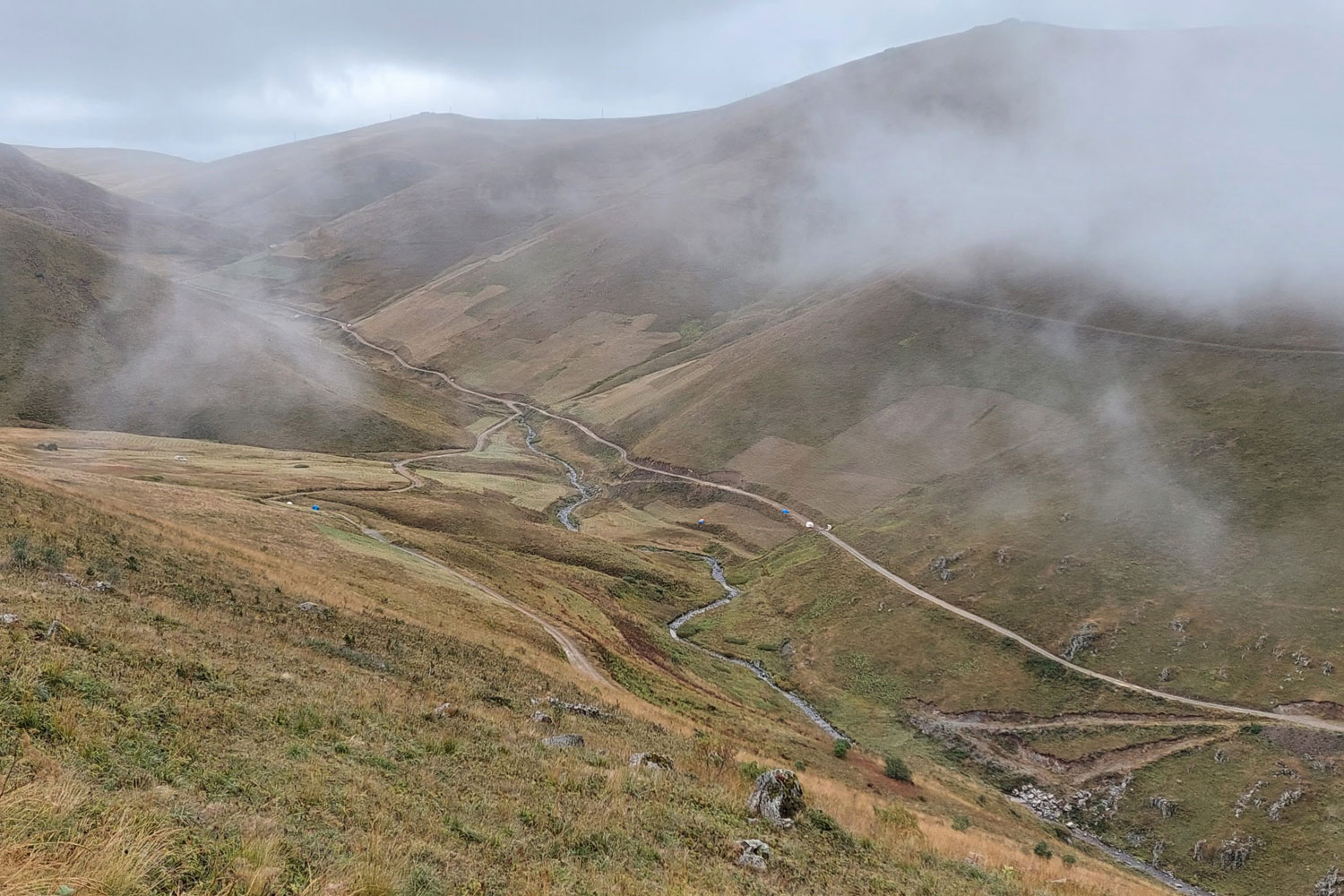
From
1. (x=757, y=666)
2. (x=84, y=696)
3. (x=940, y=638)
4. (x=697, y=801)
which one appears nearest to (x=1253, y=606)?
(x=940, y=638)

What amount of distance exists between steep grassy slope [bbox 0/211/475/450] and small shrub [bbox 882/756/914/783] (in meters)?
113

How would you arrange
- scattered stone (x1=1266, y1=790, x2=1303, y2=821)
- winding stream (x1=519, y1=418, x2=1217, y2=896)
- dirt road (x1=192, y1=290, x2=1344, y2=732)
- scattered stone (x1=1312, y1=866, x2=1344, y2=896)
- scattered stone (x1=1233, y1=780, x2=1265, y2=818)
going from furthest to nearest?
dirt road (x1=192, y1=290, x2=1344, y2=732)
scattered stone (x1=1233, y1=780, x2=1265, y2=818)
scattered stone (x1=1266, y1=790, x2=1303, y2=821)
winding stream (x1=519, y1=418, x2=1217, y2=896)
scattered stone (x1=1312, y1=866, x2=1344, y2=896)

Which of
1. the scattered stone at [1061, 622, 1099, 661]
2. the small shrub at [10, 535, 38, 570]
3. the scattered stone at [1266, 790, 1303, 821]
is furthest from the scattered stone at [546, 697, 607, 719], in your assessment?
the scattered stone at [1061, 622, 1099, 661]

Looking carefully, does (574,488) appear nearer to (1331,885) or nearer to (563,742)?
(1331,885)

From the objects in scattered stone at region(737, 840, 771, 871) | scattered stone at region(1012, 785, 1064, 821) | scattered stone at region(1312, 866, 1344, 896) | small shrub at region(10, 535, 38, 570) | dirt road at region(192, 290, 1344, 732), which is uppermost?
small shrub at region(10, 535, 38, 570)

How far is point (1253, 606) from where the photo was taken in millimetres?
60281

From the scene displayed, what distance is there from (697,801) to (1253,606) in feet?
208

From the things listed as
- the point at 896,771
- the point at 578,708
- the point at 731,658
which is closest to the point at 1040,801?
the point at 896,771

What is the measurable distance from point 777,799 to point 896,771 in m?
26.8

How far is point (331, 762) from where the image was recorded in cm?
1508

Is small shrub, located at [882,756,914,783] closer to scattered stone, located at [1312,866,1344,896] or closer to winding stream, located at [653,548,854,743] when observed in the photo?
winding stream, located at [653,548,854,743]

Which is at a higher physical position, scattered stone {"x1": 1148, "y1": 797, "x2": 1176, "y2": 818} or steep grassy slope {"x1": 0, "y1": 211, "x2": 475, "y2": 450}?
steep grassy slope {"x1": 0, "y1": 211, "x2": 475, "y2": 450}

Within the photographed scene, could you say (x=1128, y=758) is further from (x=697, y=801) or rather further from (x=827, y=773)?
(x=697, y=801)

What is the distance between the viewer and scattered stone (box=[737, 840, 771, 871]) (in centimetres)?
1580
